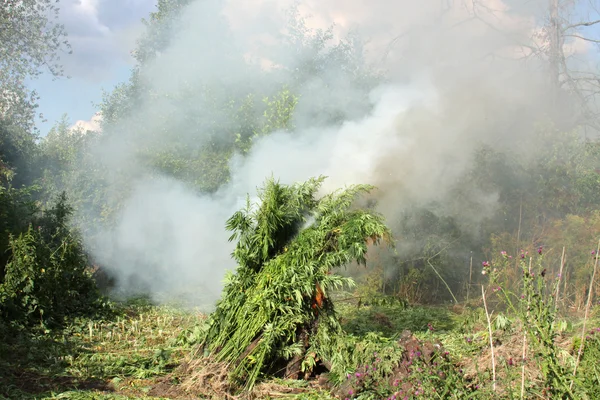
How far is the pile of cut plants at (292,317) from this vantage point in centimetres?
584

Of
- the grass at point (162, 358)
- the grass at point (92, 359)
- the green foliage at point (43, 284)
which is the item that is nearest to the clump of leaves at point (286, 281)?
the grass at point (162, 358)

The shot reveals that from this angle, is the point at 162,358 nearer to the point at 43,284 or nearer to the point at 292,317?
the point at 292,317

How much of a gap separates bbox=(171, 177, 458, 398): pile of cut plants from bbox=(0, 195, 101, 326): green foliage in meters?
3.46

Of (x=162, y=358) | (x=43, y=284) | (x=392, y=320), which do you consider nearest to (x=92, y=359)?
(x=162, y=358)

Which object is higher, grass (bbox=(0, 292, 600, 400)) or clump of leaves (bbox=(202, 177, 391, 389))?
clump of leaves (bbox=(202, 177, 391, 389))

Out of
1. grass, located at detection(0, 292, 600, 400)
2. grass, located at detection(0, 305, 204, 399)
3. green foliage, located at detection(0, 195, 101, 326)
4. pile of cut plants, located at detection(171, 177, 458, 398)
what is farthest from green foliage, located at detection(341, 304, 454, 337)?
green foliage, located at detection(0, 195, 101, 326)

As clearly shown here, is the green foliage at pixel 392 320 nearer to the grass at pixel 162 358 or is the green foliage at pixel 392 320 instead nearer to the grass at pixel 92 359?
the grass at pixel 162 358

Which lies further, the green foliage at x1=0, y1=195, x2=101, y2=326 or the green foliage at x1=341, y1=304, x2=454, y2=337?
the green foliage at x1=0, y1=195, x2=101, y2=326

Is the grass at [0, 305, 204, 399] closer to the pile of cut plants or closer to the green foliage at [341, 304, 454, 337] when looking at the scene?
the pile of cut plants

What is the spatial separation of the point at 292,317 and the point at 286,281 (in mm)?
386

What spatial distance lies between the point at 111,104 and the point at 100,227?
6145 mm

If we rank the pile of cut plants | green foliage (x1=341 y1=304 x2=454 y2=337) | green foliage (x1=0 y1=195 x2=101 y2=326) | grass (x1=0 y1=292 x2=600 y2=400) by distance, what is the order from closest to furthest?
1. grass (x1=0 y1=292 x2=600 y2=400)
2. the pile of cut plants
3. green foliage (x1=341 y1=304 x2=454 y2=337)
4. green foliage (x1=0 y1=195 x2=101 y2=326)

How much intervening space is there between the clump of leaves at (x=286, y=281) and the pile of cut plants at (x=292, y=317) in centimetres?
1

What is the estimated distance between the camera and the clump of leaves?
608 cm
